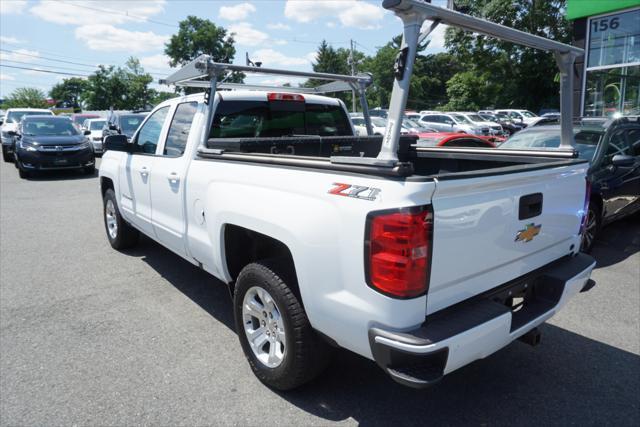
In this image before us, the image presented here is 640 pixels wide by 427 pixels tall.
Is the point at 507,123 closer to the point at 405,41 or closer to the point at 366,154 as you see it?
the point at 366,154

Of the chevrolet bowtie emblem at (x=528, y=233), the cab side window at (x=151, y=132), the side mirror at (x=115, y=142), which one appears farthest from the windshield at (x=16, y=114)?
the chevrolet bowtie emblem at (x=528, y=233)

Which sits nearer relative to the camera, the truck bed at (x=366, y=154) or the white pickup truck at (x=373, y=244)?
the white pickup truck at (x=373, y=244)

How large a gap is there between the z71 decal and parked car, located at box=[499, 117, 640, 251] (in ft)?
14.1

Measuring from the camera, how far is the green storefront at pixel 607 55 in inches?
535

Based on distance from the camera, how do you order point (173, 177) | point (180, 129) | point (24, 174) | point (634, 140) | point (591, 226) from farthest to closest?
point (24, 174) → point (634, 140) → point (591, 226) → point (180, 129) → point (173, 177)

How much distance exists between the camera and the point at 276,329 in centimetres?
292

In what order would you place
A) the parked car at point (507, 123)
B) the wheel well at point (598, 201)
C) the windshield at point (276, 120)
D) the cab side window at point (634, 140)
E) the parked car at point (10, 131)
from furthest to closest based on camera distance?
the parked car at point (507, 123), the parked car at point (10, 131), the cab side window at point (634, 140), the wheel well at point (598, 201), the windshield at point (276, 120)

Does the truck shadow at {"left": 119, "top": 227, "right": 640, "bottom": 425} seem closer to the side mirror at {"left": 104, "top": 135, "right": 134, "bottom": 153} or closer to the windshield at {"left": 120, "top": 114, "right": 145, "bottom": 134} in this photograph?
the side mirror at {"left": 104, "top": 135, "right": 134, "bottom": 153}

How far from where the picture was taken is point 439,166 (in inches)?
169

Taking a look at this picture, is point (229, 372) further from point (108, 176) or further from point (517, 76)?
point (517, 76)

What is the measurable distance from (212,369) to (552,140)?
560 centimetres

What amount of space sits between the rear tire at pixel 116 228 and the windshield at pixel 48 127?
946cm

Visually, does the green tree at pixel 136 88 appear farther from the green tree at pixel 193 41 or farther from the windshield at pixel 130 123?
the windshield at pixel 130 123

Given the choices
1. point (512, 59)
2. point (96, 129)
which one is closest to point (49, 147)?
point (96, 129)
